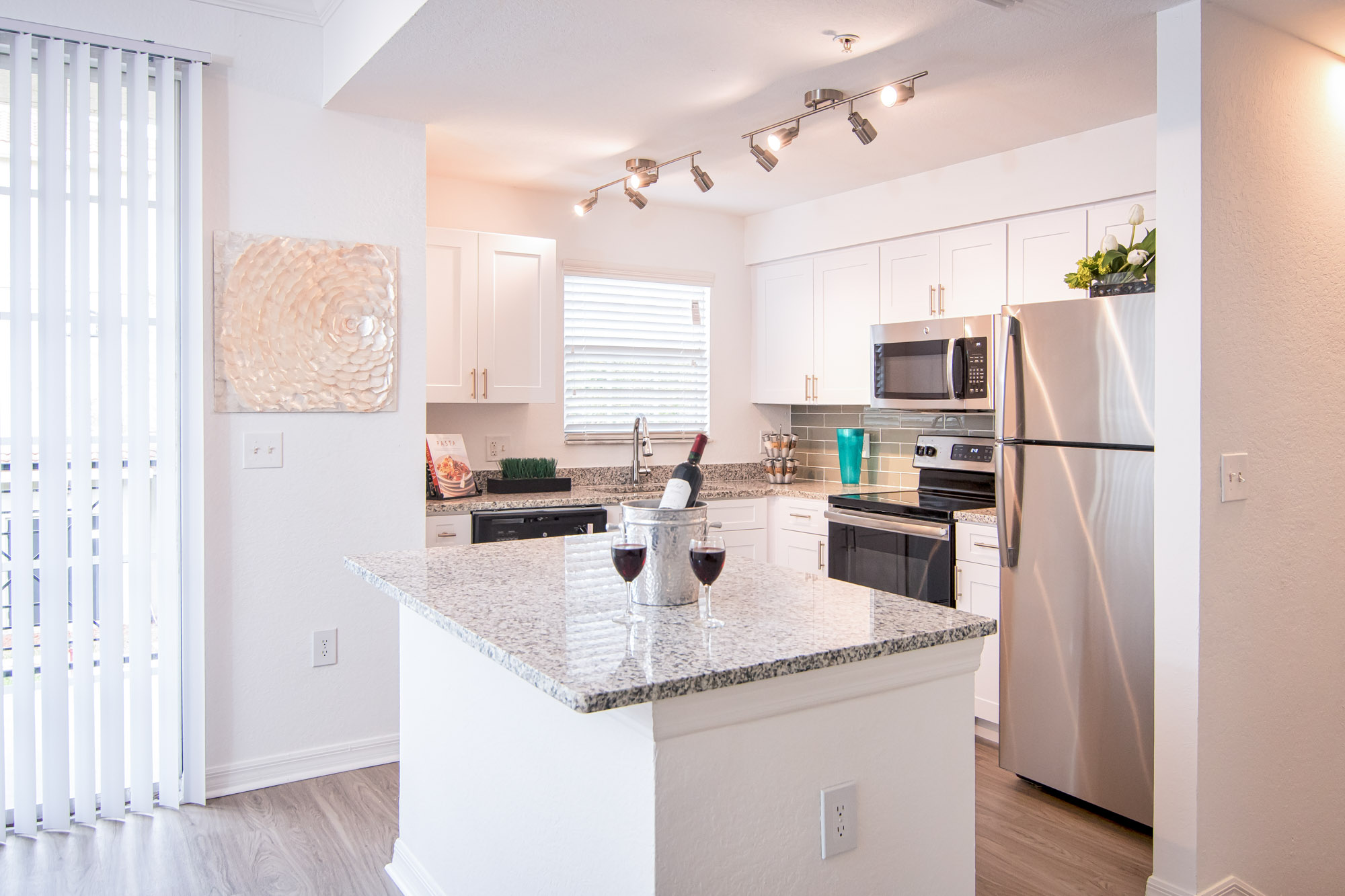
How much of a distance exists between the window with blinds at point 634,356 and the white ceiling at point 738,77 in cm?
93

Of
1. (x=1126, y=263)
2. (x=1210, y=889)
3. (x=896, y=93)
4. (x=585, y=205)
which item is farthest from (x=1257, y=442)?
(x=585, y=205)

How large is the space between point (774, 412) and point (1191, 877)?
3.52m

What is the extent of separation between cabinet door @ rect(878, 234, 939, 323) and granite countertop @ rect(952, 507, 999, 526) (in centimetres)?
102

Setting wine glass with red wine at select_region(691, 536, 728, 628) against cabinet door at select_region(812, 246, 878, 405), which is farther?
cabinet door at select_region(812, 246, 878, 405)

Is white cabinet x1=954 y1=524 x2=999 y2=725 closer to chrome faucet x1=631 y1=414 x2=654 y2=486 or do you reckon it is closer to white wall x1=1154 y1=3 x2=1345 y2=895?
white wall x1=1154 y1=3 x2=1345 y2=895

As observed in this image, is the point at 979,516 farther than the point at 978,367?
No

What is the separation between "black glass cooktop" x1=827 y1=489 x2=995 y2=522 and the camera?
3729 millimetres

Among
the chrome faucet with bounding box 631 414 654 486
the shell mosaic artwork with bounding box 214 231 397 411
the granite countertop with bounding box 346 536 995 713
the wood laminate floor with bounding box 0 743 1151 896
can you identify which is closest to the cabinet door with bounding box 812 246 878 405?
the chrome faucet with bounding box 631 414 654 486

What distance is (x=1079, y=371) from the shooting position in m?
2.81

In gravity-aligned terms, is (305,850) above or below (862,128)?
below

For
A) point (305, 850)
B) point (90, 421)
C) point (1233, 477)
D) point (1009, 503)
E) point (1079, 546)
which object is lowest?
point (305, 850)

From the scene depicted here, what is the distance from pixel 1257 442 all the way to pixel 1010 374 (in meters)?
0.78

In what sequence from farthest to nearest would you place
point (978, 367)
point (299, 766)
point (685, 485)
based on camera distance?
1. point (978, 367)
2. point (299, 766)
3. point (685, 485)

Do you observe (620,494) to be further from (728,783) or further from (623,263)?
(728,783)
